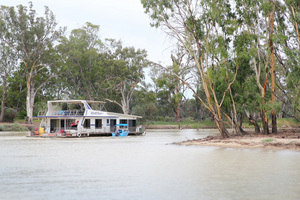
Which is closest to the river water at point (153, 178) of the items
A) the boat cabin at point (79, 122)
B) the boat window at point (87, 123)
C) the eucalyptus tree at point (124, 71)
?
the boat cabin at point (79, 122)

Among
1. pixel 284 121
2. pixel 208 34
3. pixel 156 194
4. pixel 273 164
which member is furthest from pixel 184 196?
pixel 284 121

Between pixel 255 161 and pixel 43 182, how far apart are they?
826 cm

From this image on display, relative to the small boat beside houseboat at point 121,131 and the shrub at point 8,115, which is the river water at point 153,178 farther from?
the shrub at point 8,115

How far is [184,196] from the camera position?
337 inches

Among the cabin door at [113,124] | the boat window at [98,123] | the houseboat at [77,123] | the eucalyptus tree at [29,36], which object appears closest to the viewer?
the houseboat at [77,123]

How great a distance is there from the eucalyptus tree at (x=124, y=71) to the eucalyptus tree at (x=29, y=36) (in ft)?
31.5

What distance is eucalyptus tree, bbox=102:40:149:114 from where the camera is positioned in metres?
58.8

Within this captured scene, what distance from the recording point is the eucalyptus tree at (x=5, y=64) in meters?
57.6

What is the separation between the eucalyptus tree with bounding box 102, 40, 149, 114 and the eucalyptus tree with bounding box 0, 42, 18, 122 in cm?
1493

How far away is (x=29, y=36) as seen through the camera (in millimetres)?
56625

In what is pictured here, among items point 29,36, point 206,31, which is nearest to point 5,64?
point 29,36

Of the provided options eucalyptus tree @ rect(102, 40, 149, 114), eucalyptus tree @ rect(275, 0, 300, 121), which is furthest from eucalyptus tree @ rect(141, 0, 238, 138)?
eucalyptus tree @ rect(102, 40, 149, 114)

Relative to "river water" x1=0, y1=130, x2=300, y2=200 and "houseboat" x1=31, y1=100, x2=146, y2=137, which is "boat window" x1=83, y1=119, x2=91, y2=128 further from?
"river water" x1=0, y1=130, x2=300, y2=200

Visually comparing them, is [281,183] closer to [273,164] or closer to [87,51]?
[273,164]
